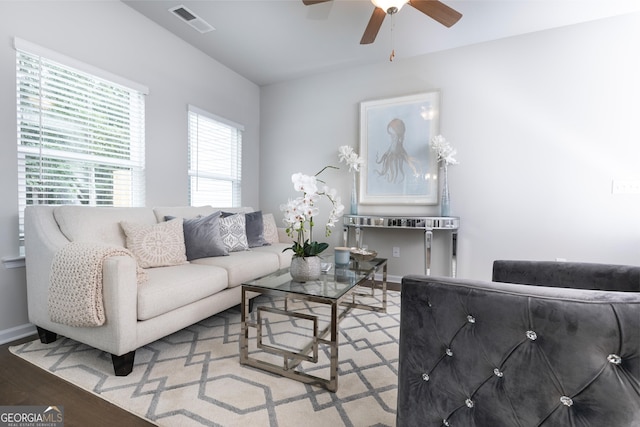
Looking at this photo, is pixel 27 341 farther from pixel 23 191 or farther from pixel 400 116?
pixel 400 116

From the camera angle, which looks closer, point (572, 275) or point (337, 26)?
point (572, 275)

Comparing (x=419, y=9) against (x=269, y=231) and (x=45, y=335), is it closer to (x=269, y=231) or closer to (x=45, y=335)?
(x=269, y=231)

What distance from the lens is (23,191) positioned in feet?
6.89

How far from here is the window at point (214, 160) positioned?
3.47 meters

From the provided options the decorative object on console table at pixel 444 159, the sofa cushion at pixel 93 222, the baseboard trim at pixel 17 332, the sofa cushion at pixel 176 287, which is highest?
the decorative object on console table at pixel 444 159

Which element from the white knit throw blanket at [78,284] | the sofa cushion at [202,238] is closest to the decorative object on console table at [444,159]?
the sofa cushion at [202,238]

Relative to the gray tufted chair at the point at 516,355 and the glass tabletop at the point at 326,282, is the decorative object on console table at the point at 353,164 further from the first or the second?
the gray tufted chair at the point at 516,355

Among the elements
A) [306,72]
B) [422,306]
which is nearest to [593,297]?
[422,306]

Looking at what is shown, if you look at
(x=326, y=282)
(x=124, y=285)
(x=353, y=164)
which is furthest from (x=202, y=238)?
(x=353, y=164)

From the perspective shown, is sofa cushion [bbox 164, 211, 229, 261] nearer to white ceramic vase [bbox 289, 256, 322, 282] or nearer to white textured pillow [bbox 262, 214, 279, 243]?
white textured pillow [bbox 262, 214, 279, 243]

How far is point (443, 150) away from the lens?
3.24 m

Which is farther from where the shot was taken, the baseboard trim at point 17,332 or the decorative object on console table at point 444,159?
the decorative object on console table at point 444,159

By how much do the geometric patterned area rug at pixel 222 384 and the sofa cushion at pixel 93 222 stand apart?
0.71 metres

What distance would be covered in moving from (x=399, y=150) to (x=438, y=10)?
A: 5.48 ft
